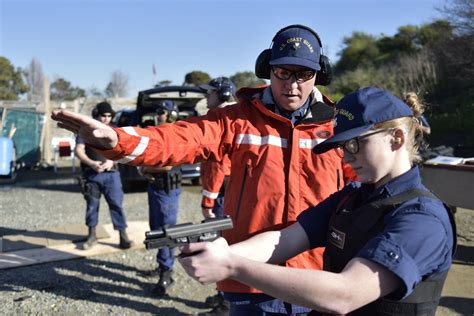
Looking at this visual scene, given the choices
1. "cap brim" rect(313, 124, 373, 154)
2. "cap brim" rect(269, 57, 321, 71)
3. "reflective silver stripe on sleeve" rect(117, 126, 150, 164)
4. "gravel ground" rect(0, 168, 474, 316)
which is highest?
"cap brim" rect(269, 57, 321, 71)

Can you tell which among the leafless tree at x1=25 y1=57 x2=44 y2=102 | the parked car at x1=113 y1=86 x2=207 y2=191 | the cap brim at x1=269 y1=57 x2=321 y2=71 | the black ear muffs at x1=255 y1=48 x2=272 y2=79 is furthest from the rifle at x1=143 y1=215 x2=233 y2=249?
the leafless tree at x1=25 y1=57 x2=44 y2=102

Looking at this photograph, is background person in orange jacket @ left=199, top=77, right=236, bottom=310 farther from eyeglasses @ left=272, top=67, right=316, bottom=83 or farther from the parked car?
the parked car

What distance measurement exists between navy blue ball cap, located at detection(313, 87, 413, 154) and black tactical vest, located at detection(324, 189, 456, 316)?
25cm

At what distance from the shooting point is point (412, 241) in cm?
129

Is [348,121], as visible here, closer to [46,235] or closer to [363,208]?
[363,208]

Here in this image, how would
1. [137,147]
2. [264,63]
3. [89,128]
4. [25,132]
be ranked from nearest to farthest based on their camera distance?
1. [89,128]
2. [137,147]
3. [264,63]
4. [25,132]

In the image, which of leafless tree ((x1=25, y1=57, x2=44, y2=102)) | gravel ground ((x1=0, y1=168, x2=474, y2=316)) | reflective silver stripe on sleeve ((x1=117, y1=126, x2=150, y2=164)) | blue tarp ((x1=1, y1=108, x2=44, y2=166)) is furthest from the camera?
leafless tree ((x1=25, y1=57, x2=44, y2=102))

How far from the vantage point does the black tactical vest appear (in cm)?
140

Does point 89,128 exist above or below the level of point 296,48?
below

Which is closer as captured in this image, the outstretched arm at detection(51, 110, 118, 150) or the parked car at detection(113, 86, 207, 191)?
the outstretched arm at detection(51, 110, 118, 150)

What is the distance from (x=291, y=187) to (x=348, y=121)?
69 cm

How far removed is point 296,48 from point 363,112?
2.68 feet

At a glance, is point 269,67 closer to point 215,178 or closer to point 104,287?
point 215,178

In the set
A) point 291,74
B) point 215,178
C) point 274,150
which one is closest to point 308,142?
point 274,150
